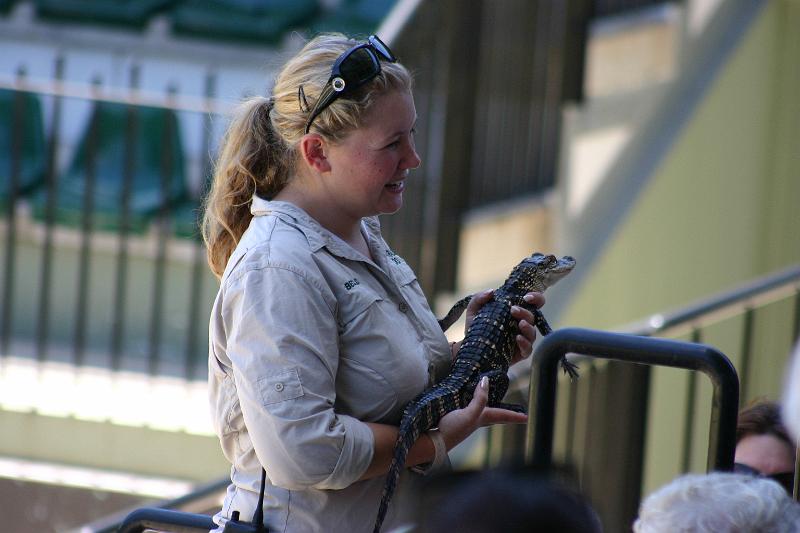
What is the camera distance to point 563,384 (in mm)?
5164

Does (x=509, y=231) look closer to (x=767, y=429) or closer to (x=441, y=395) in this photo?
(x=767, y=429)

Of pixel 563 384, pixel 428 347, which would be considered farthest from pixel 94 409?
pixel 428 347

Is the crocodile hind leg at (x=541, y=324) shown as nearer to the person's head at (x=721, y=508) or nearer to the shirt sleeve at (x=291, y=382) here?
the shirt sleeve at (x=291, y=382)

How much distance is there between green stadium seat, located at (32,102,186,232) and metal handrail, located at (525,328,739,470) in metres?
3.44

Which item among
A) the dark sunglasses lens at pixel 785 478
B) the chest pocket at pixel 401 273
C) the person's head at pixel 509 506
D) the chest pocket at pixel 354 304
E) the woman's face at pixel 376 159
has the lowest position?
the dark sunglasses lens at pixel 785 478

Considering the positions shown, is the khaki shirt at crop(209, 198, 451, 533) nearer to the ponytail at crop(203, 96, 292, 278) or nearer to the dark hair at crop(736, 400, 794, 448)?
the ponytail at crop(203, 96, 292, 278)

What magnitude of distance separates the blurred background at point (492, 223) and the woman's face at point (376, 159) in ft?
7.17

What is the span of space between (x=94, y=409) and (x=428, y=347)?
10.9 feet

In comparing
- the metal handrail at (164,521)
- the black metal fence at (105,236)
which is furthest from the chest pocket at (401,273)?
the black metal fence at (105,236)

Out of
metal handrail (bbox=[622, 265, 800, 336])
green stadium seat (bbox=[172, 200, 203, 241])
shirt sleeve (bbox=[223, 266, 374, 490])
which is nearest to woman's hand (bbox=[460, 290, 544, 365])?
shirt sleeve (bbox=[223, 266, 374, 490])

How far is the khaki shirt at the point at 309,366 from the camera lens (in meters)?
1.78

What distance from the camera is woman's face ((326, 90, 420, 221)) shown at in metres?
1.95

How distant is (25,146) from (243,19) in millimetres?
1873

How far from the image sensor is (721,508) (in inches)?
55.2
